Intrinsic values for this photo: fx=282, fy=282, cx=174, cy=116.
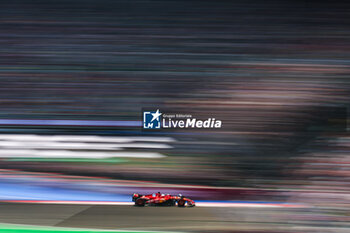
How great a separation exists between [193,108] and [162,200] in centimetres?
72

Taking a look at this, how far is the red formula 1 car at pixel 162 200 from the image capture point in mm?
2078

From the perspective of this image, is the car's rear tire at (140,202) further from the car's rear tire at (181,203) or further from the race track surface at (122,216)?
the car's rear tire at (181,203)

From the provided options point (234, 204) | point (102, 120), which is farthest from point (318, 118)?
point (102, 120)

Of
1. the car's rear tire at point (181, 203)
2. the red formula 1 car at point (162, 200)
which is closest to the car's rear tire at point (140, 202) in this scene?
the red formula 1 car at point (162, 200)

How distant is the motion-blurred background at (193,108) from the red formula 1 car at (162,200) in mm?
60

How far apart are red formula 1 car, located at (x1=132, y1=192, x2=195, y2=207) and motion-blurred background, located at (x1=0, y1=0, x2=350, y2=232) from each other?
0.20ft

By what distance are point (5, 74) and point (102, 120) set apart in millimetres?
851

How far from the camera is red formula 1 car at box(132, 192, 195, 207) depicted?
2.08 m

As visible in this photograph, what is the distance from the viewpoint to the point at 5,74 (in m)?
2.18

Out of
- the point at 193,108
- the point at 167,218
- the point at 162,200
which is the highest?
the point at 193,108

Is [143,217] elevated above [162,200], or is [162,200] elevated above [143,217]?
[162,200]

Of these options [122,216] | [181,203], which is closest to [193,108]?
[181,203]

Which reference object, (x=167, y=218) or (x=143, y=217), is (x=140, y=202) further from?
(x=167, y=218)

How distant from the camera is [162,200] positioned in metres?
2.09
